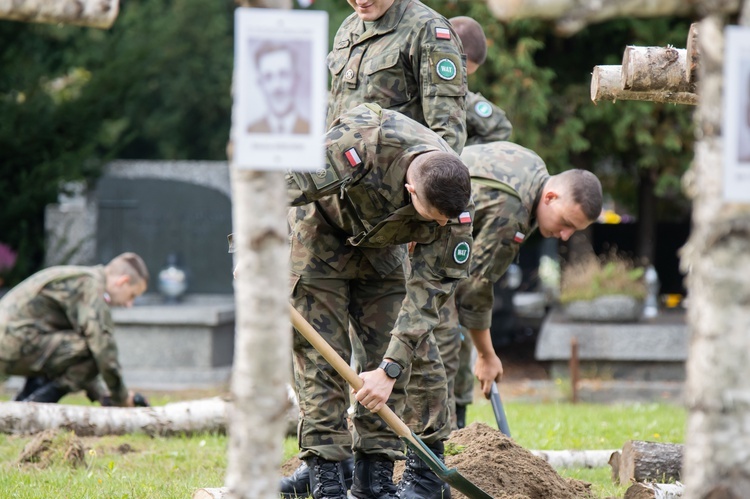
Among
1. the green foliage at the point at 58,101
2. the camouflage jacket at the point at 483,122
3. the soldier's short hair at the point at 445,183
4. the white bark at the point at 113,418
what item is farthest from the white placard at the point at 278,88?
the green foliage at the point at 58,101

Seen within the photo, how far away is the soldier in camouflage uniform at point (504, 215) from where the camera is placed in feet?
15.7

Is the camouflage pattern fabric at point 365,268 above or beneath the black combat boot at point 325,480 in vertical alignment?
above

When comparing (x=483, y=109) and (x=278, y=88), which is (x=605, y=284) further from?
(x=278, y=88)

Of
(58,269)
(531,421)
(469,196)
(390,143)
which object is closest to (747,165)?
(469,196)

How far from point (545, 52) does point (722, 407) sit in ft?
30.8

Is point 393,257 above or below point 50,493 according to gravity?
above

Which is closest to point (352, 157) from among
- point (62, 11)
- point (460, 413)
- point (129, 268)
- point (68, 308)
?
point (62, 11)

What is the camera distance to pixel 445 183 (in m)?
3.42

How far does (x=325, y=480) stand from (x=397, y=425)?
0.44 m

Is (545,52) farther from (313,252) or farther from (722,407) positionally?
(722,407)

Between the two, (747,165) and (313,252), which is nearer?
(747,165)

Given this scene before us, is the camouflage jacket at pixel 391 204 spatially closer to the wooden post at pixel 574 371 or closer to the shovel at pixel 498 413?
the shovel at pixel 498 413

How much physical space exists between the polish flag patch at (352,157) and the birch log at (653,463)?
6.73ft

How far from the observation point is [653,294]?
35.0 feet
